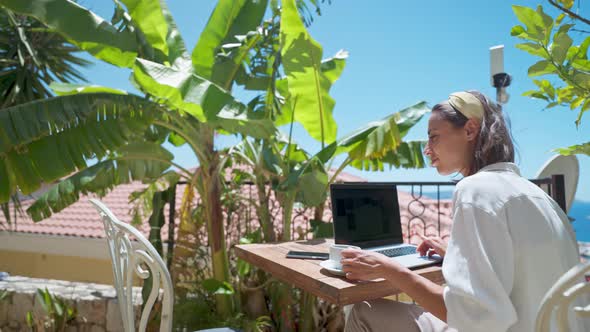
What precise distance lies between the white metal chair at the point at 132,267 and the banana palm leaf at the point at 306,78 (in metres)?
2.22

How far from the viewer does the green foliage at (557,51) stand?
1.03 meters

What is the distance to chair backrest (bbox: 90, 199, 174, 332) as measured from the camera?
1212 mm

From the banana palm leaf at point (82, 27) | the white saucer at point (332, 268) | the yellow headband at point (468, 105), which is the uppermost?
the banana palm leaf at point (82, 27)

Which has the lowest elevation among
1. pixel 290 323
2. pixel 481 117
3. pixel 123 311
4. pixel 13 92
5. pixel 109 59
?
pixel 290 323

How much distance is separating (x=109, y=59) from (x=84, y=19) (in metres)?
0.47

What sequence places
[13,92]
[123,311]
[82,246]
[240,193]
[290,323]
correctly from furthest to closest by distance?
[82,246], [13,92], [240,193], [290,323], [123,311]

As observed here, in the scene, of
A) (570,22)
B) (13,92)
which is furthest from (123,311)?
(13,92)

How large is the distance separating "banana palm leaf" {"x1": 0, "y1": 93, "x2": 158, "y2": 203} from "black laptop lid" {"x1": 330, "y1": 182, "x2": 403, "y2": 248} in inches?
77.5

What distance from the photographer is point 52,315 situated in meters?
3.78

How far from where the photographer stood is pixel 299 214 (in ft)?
12.9

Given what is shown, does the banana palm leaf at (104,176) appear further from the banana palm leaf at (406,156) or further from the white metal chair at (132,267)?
the white metal chair at (132,267)

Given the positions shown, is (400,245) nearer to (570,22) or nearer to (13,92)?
(570,22)

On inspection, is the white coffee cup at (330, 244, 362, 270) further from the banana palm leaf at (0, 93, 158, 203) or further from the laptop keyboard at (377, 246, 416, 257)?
the banana palm leaf at (0, 93, 158, 203)

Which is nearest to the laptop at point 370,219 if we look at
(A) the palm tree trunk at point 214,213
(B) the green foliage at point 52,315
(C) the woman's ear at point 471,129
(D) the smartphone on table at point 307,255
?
(D) the smartphone on table at point 307,255
